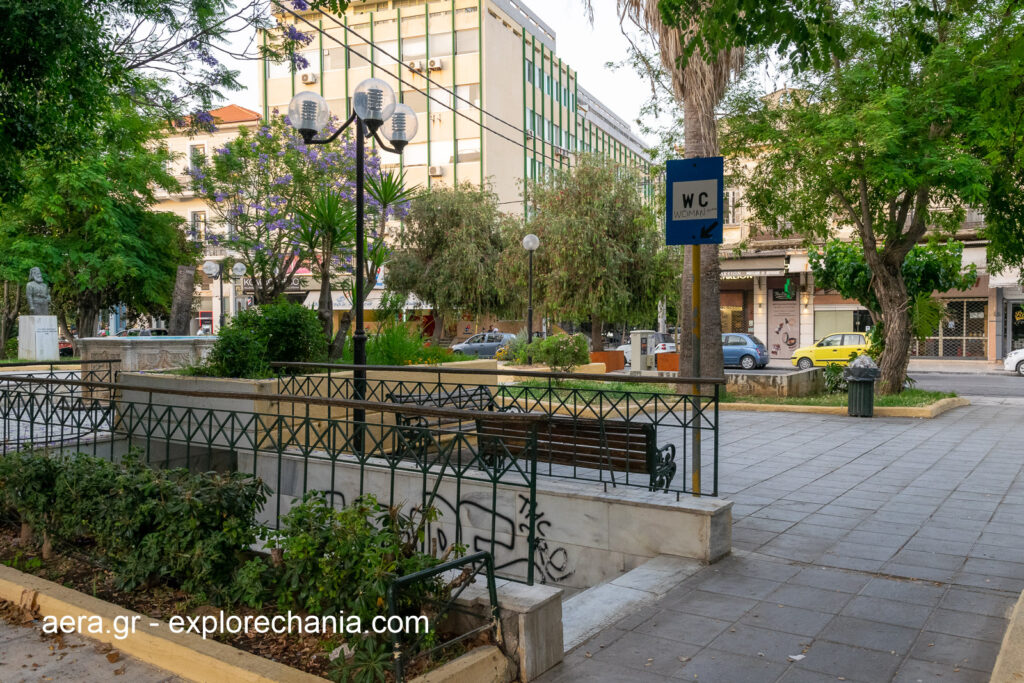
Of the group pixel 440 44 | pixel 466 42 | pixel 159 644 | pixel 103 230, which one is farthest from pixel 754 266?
pixel 159 644

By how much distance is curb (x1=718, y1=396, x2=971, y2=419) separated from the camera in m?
13.7

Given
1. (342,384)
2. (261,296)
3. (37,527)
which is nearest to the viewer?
(37,527)

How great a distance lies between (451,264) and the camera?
33.1 m

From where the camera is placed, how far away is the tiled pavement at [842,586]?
366cm

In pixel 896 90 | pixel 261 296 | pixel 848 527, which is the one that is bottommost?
pixel 848 527

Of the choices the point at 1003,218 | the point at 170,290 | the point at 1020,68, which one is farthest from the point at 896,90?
the point at 170,290

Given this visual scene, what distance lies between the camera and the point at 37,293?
25875 millimetres

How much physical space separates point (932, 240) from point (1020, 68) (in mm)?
12194

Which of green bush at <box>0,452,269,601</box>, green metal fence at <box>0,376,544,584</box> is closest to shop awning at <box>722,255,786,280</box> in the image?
green metal fence at <box>0,376,544,584</box>

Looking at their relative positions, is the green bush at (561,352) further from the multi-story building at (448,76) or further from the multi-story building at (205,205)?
the multi-story building at (205,205)

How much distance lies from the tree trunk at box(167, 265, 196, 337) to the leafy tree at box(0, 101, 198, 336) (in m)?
10.8

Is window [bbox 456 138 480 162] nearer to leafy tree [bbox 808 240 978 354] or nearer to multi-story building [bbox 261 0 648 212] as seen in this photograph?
multi-story building [bbox 261 0 648 212]

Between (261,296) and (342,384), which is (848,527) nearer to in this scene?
(342,384)

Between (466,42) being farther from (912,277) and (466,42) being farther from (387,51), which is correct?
(912,277)
